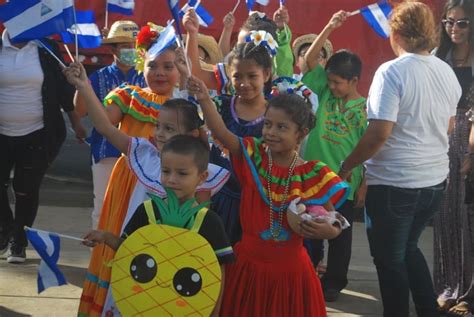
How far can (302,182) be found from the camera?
394 cm

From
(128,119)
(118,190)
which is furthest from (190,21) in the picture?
(118,190)

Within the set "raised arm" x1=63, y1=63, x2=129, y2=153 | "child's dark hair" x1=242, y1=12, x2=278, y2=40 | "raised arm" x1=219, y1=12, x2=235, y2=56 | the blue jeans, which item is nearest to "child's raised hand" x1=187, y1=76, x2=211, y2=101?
"raised arm" x1=63, y1=63, x2=129, y2=153

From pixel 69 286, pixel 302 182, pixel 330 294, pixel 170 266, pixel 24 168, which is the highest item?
pixel 302 182

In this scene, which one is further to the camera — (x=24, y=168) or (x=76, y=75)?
(x=24, y=168)

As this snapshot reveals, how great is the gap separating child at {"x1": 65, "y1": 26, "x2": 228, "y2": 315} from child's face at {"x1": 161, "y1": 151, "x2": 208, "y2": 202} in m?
0.85

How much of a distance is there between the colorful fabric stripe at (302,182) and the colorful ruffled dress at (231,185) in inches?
14.8

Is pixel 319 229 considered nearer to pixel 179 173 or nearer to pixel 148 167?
pixel 179 173

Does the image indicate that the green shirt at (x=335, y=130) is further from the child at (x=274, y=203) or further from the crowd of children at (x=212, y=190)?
the child at (x=274, y=203)

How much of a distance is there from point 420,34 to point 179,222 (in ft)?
5.78

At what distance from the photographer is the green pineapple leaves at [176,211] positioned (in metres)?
3.60

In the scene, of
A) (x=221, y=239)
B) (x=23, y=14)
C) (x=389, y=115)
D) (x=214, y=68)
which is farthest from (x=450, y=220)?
(x=23, y=14)

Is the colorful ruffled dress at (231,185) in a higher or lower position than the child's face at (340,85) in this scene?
lower

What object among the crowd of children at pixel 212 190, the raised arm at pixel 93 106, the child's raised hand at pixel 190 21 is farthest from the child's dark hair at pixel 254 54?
the raised arm at pixel 93 106

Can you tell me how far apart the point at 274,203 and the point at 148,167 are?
654mm
